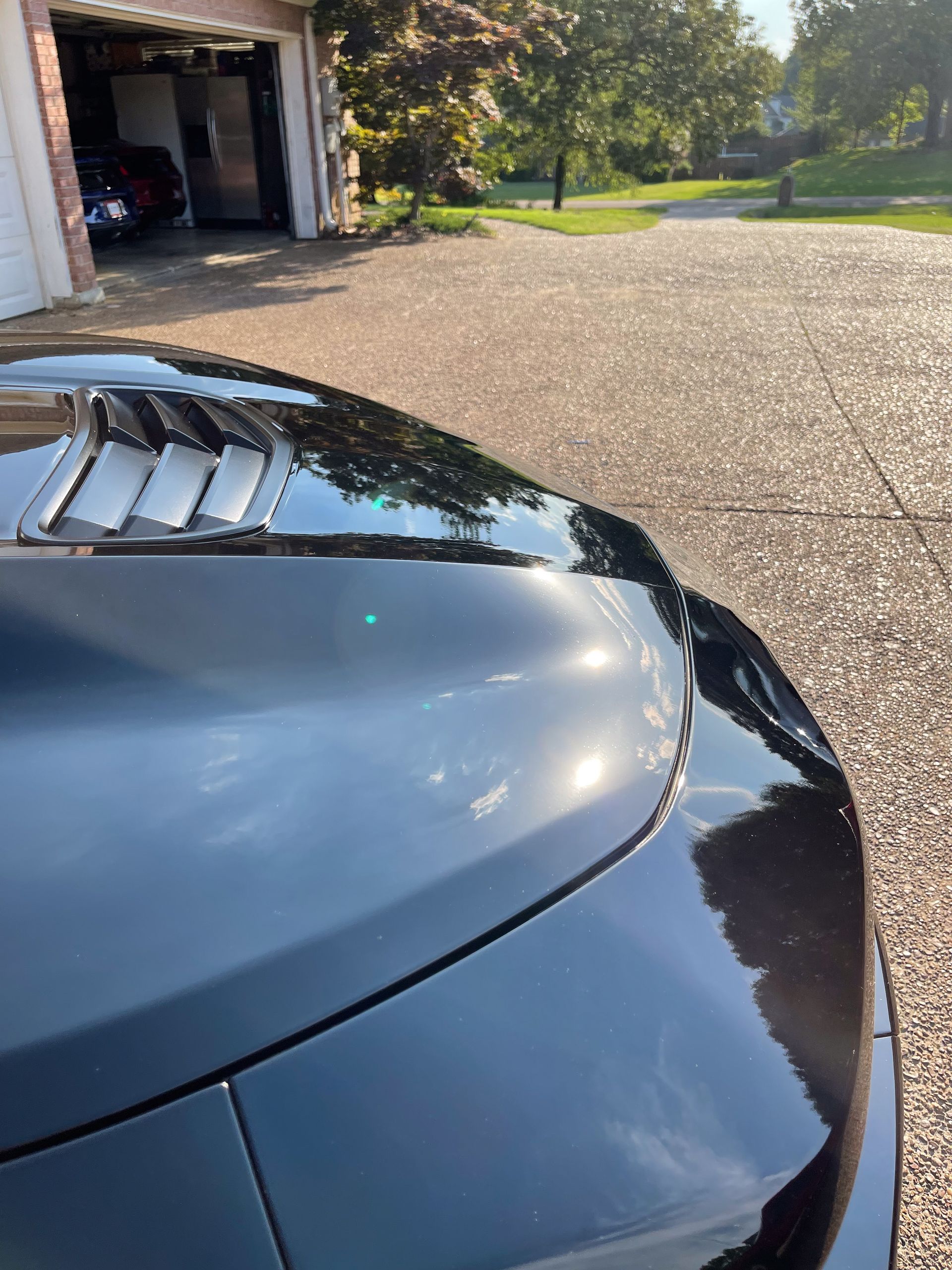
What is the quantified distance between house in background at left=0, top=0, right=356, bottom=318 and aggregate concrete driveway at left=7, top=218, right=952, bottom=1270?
35.4 inches

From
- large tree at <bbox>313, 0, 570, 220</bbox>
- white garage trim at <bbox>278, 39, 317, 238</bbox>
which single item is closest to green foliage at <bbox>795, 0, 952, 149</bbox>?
large tree at <bbox>313, 0, 570, 220</bbox>

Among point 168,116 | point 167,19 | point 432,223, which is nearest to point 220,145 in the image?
point 168,116

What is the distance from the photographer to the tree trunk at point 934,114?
44.2 m

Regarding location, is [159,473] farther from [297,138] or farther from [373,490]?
[297,138]

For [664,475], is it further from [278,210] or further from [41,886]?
[278,210]

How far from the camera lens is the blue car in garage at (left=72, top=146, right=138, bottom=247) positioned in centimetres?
1129

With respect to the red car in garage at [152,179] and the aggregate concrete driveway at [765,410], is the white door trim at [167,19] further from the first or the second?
the aggregate concrete driveway at [765,410]

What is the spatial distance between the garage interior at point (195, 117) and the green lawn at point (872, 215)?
10668 millimetres

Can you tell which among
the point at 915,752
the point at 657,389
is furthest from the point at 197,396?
the point at 657,389

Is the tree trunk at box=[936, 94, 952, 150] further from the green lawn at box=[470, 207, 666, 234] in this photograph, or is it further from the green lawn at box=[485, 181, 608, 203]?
the green lawn at box=[470, 207, 666, 234]

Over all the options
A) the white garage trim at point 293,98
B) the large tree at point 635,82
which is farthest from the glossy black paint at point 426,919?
the large tree at point 635,82

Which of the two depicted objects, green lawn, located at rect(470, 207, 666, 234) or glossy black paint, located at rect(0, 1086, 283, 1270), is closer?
glossy black paint, located at rect(0, 1086, 283, 1270)

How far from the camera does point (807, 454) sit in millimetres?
5359

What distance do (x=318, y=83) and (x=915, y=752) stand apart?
13.9 meters
